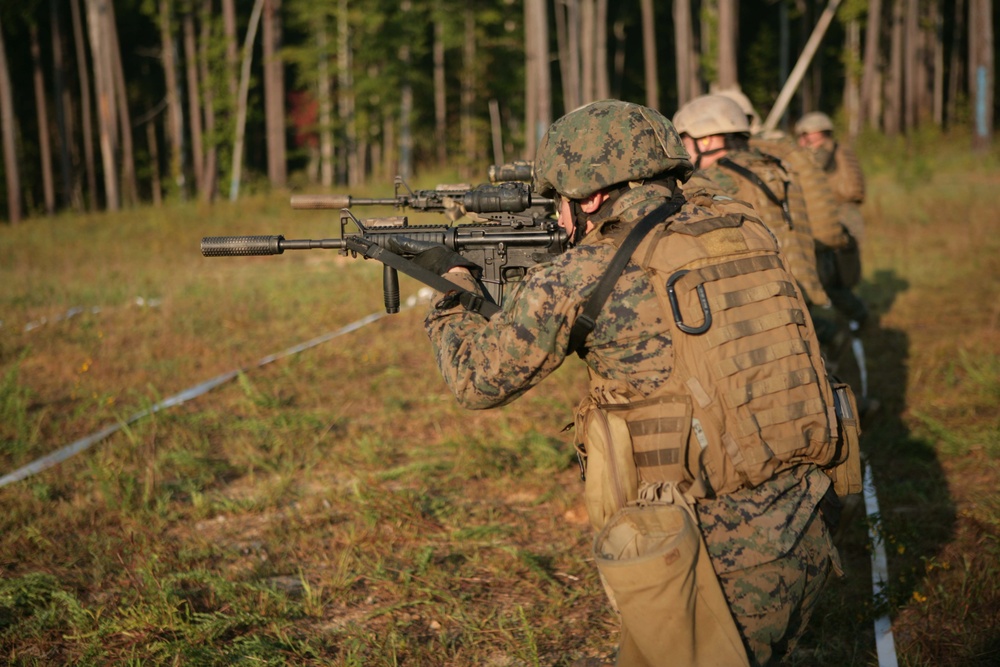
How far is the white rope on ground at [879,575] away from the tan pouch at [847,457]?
120cm

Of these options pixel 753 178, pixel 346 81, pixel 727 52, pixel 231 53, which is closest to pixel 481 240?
pixel 753 178

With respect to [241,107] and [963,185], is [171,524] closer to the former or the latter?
[963,185]

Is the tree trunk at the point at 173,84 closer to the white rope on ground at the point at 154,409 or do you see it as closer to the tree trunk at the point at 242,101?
the tree trunk at the point at 242,101

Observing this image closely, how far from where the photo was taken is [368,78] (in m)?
28.7

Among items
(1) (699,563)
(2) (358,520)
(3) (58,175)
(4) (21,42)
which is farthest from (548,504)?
(3) (58,175)

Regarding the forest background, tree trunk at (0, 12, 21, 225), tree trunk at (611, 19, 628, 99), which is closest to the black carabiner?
the forest background

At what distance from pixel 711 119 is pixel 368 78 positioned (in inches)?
Answer: 1000

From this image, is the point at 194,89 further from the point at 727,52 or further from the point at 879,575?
the point at 879,575

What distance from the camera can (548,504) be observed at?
504 centimetres

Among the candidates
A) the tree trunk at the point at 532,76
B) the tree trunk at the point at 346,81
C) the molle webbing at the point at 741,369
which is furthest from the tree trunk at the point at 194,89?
the molle webbing at the point at 741,369

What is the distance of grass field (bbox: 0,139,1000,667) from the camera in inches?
143

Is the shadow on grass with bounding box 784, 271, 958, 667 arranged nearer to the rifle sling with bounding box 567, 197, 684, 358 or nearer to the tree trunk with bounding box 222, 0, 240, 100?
the rifle sling with bounding box 567, 197, 684, 358

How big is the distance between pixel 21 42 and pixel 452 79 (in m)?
17.0

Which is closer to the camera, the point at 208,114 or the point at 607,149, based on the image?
the point at 607,149
